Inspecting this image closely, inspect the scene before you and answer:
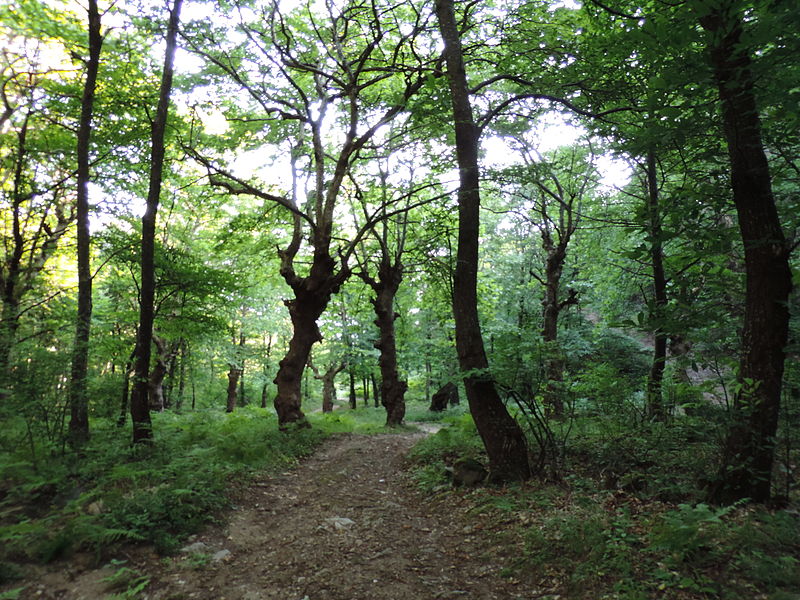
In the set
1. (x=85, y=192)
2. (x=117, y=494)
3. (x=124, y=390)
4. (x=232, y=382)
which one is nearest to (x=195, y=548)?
(x=117, y=494)

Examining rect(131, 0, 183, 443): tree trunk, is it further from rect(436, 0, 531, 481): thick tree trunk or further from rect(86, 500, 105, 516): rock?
rect(436, 0, 531, 481): thick tree trunk

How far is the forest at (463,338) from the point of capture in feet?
12.1

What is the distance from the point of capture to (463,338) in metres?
6.51

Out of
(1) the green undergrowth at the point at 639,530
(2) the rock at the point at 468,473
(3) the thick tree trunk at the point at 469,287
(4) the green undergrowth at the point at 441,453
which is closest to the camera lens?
(1) the green undergrowth at the point at 639,530

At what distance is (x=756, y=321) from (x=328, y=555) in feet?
16.1

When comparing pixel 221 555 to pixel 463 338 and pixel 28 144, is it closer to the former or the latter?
pixel 463 338

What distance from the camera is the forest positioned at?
3.70 m

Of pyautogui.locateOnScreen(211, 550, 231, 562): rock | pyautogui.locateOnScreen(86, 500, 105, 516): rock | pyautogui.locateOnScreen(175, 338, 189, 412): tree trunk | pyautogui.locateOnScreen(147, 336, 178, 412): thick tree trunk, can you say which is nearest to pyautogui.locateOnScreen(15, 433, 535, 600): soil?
pyautogui.locateOnScreen(211, 550, 231, 562): rock

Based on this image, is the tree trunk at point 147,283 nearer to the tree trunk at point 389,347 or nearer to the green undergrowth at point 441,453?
the green undergrowth at point 441,453

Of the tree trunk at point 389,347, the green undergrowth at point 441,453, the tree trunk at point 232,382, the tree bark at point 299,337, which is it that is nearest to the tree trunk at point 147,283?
the tree bark at point 299,337

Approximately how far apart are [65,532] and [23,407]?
109 inches

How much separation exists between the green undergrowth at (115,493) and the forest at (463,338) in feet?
0.15

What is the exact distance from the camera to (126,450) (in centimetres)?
703

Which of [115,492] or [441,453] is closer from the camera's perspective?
[115,492]
